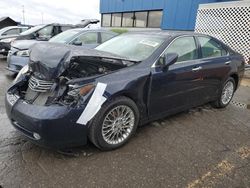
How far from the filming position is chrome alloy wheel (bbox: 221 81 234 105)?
5214 millimetres

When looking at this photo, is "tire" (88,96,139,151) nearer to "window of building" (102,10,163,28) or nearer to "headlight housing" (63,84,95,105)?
"headlight housing" (63,84,95,105)

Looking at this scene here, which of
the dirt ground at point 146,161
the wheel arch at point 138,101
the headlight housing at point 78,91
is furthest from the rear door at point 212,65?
the headlight housing at point 78,91

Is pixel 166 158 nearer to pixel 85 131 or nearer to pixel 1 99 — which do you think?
pixel 85 131

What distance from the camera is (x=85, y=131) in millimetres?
3000

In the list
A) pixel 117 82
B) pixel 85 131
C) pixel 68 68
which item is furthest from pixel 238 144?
pixel 68 68

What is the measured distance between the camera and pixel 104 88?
9.98ft

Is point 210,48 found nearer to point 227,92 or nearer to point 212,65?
point 212,65

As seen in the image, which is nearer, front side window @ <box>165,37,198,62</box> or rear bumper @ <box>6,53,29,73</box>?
front side window @ <box>165,37,198,62</box>

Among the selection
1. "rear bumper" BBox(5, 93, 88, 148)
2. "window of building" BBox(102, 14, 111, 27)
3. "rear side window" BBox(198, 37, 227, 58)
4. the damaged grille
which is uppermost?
"rear side window" BBox(198, 37, 227, 58)

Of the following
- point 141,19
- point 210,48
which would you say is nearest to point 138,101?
point 210,48

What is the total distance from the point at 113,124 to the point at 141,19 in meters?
15.5

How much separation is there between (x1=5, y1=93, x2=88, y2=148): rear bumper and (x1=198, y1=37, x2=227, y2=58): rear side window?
2.69 metres

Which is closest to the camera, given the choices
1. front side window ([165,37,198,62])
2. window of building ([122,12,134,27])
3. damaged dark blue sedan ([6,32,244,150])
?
damaged dark blue sedan ([6,32,244,150])

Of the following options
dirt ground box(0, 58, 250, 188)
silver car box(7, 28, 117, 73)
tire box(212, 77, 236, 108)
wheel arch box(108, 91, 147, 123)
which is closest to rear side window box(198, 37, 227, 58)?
tire box(212, 77, 236, 108)
